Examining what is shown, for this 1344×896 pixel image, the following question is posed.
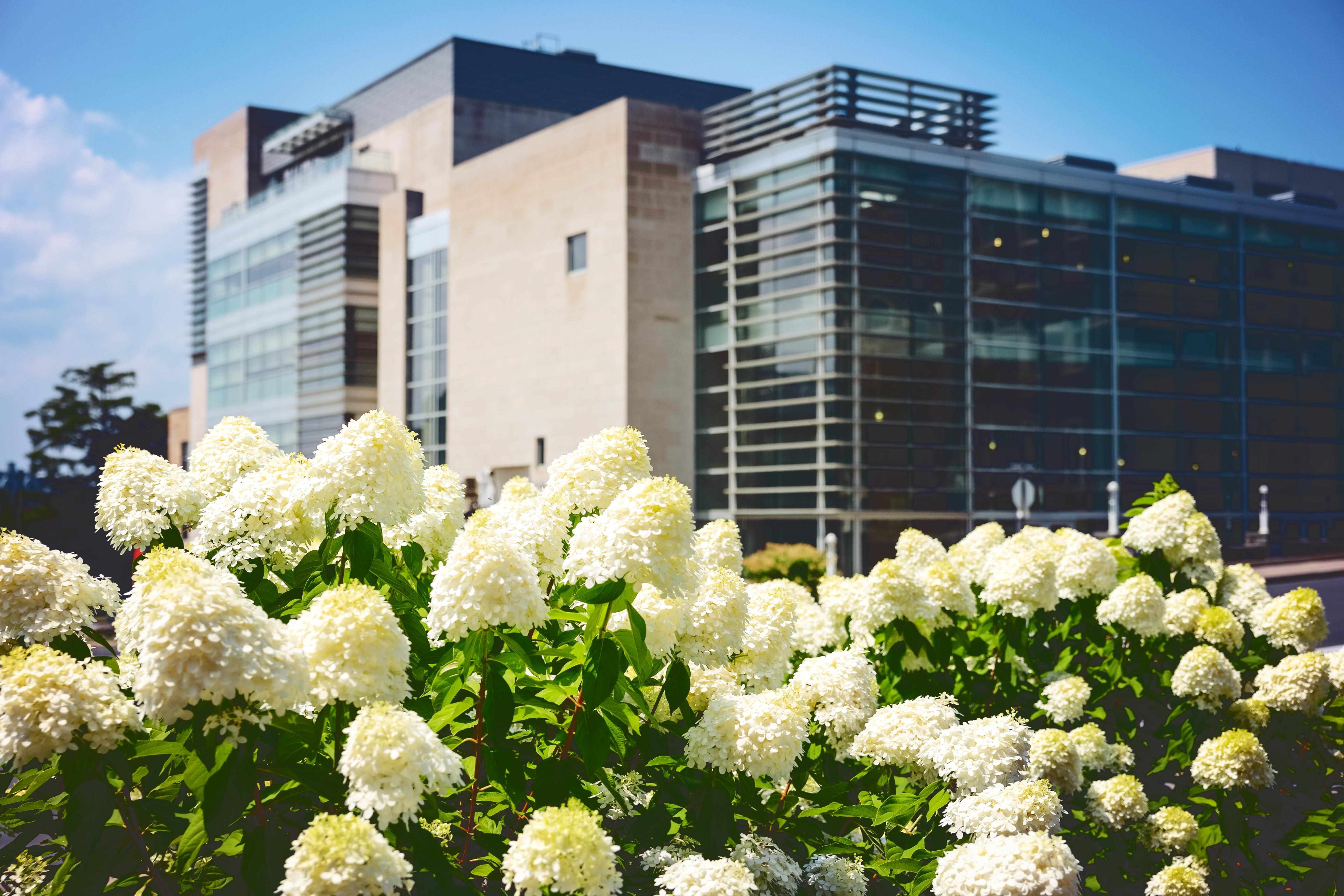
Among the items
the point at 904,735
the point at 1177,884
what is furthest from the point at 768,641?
the point at 1177,884

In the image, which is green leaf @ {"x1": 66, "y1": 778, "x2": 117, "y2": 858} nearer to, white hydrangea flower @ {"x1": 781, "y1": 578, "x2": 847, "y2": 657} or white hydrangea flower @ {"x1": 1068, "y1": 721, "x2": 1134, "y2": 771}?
white hydrangea flower @ {"x1": 781, "y1": 578, "x2": 847, "y2": 657}

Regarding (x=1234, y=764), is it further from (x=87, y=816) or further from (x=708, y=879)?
(x=87, y=816)

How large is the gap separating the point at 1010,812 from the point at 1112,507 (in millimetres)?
32793

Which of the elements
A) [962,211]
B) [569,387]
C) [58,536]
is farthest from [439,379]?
[962,211]

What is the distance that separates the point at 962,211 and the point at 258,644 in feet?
121

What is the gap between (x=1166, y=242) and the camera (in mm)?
42531

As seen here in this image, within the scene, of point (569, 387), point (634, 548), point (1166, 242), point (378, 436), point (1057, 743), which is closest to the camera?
point (634, 548)

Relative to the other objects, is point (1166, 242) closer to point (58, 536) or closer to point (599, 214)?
point (599, 214)

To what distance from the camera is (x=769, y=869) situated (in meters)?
3.42

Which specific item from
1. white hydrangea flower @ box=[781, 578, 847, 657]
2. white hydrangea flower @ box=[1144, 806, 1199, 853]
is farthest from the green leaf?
white hydrangea flower @ box=[1144, 806, 1199, 853]

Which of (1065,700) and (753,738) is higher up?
(753,738)

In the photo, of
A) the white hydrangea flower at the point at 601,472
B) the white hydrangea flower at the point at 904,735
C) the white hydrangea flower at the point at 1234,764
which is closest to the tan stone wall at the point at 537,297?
the white hydrangea flower at the point at 1234,764

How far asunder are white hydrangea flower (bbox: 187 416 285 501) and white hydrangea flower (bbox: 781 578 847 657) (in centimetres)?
293

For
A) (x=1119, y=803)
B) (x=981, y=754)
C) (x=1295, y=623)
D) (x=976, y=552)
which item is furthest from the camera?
(x=976, y=552)
